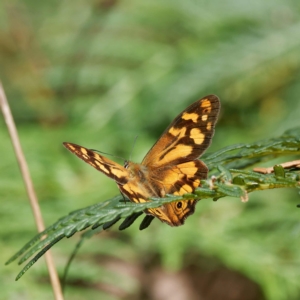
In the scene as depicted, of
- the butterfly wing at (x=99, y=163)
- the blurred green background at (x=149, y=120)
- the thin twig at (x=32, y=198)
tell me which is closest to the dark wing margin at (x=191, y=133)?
the butterfly wing at (x=99, y=163)

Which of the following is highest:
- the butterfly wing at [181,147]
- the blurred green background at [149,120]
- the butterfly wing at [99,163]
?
the butterfly wing at [99,163]

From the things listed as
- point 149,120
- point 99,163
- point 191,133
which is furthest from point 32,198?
point 149,120

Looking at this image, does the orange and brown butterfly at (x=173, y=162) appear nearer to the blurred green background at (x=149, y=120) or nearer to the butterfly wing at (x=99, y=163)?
the butterfly wing at (x=99, y=163)

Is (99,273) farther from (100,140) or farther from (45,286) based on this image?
(100,140)

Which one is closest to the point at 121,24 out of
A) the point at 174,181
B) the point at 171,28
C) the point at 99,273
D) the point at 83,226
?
the point at 171,28

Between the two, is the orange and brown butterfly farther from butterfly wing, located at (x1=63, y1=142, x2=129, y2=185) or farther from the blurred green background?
the blurred green background

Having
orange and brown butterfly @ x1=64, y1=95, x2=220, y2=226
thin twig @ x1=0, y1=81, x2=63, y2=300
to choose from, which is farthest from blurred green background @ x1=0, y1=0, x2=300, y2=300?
orange and brown butterfly @ x1=64, y1=95, x2=220, y2=226
